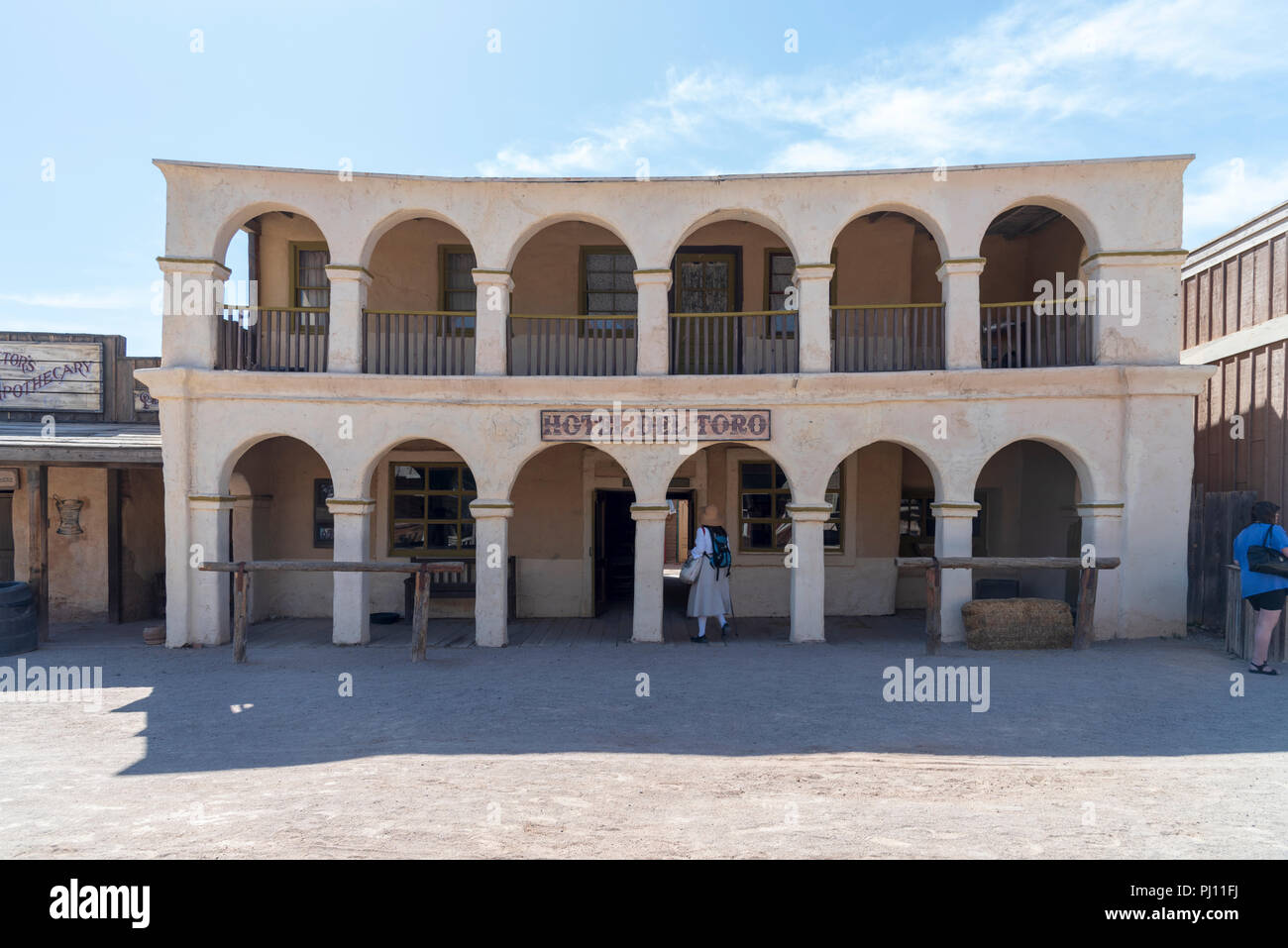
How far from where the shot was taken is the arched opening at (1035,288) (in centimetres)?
1111

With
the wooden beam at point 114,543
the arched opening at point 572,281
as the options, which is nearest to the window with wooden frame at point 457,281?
the arched opening at point 572,281

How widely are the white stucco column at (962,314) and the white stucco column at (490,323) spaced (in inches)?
240

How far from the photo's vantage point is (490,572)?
11047 mm

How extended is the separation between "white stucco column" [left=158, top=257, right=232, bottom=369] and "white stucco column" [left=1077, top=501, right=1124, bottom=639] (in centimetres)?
1212

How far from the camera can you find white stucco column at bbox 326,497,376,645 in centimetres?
1097

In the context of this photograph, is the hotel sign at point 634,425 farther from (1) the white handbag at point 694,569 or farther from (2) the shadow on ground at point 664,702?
(2) the shadow on ground at point 664,702

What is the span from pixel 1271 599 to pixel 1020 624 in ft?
8.32

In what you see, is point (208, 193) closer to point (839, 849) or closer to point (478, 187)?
point (478, 187)

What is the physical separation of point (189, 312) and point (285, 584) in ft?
16.0

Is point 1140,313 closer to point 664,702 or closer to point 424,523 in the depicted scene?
point 664,702

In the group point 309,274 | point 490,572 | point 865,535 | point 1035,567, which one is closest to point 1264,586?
point 1035,567

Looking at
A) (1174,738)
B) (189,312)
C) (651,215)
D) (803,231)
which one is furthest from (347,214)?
(1174,738)

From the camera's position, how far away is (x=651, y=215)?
434 inches
